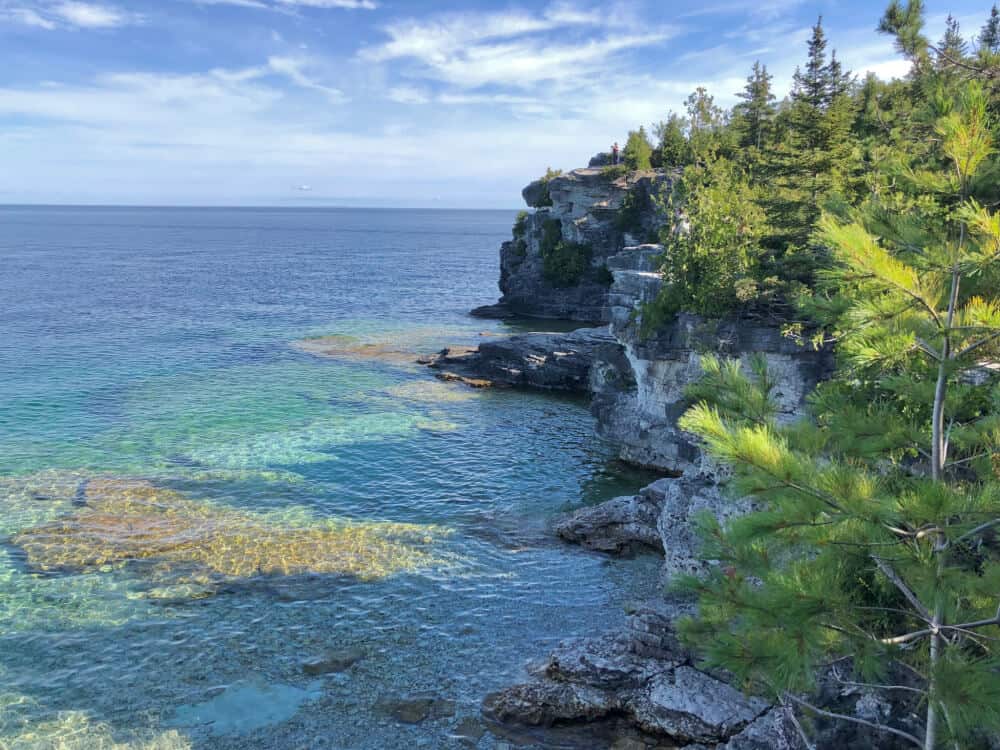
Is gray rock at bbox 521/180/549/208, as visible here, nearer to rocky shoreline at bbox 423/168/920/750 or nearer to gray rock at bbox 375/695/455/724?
rocky shoreline at bbox 423/168/920/750

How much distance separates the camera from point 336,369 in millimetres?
55812

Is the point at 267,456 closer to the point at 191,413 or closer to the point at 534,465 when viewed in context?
the point at 191,413

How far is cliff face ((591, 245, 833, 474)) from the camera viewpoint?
2936 centimetres

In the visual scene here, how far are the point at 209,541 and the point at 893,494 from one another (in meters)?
24.2

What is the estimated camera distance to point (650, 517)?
28.4 metres

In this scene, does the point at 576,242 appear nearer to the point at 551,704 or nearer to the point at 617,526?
the point at 617,526

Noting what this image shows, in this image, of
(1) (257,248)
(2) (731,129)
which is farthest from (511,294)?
(1) (257,248)

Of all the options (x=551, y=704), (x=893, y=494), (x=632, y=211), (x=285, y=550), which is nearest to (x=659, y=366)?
(x=285, y=550)

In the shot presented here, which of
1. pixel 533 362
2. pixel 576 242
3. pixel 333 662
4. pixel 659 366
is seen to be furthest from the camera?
pixel 576 242

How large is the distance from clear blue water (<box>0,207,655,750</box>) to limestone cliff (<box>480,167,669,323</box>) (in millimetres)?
21115

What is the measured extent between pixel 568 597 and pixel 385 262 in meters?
130

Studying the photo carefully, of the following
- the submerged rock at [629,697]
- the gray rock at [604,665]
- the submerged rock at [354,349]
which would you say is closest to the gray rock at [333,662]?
the submerged rock at [629,697]

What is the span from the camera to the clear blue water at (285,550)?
743 inches

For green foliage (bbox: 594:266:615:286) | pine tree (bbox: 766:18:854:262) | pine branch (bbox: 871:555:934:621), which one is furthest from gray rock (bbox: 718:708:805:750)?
green foliage (bbox: 594:266:615:286)
